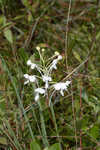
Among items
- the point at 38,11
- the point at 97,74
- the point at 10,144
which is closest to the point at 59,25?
the point at 38,11

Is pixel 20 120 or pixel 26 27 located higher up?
pixel 26 27

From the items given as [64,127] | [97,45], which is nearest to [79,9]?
[97,45]

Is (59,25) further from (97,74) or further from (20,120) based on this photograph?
(20,120)

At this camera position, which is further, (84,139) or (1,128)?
(84,139)

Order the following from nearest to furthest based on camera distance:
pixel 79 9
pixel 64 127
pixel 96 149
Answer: pixel 96 149 < pixel 64 127 < pixel 79 9

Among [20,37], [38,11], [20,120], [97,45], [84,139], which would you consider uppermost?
[38,11]

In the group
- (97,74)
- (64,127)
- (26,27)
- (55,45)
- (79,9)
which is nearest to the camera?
(64,127)
